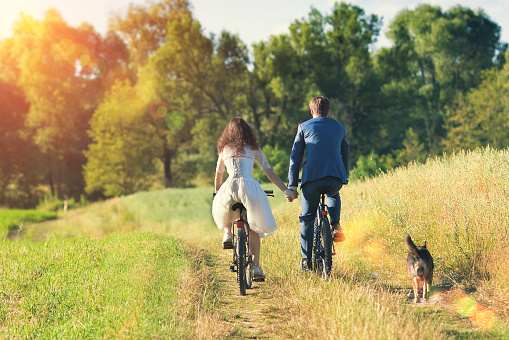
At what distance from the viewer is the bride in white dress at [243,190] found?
524cm

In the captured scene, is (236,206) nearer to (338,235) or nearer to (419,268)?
(338,235)

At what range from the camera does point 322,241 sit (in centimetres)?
570

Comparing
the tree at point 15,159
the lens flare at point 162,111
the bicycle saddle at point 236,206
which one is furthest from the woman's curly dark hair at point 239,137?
the tree at point 15,159

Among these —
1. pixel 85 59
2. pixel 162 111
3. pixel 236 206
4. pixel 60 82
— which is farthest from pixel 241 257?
pixel 85 59

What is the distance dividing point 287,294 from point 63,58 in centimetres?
4320

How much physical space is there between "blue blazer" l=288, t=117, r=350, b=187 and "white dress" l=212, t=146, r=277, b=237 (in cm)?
59

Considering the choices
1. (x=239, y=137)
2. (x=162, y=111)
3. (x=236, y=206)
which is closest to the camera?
(x=236, y=206)

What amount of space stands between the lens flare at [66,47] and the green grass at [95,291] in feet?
127

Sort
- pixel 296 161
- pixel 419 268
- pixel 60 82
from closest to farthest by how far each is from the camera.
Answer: pixel 419 268 < pixel 296 161 < pixel 60 82

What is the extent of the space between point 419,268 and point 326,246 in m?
1.15

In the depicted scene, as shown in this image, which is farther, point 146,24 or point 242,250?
point 146,24

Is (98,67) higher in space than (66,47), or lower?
lower

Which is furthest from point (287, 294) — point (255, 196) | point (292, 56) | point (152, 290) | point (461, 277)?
point (292, 56)

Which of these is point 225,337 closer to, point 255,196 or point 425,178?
point 255,196
